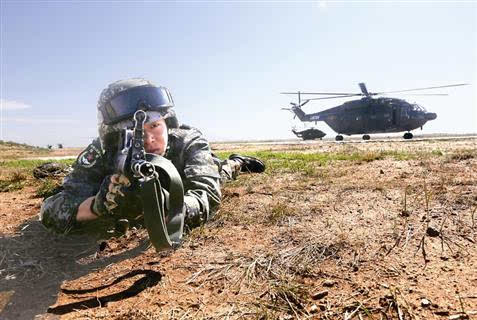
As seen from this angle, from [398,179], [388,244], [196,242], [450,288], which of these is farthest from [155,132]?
[398,179]

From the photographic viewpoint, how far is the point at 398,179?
453 centimetres

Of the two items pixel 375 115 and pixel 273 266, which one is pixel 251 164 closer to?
pixel 273 266

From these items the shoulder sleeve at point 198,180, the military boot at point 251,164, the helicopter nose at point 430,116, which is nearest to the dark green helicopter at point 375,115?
the helicopter nose at point 430,116

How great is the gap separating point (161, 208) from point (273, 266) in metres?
0.70

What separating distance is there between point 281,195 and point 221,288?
2125mm

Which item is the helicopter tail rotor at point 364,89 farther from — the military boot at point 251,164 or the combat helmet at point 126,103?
the combat helmet at point 126,103

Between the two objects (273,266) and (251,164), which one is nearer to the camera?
(273,266)

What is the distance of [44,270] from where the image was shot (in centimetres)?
231

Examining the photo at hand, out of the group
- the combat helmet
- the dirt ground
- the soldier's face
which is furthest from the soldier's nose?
the dirt ground

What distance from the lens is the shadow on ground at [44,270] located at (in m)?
1.84

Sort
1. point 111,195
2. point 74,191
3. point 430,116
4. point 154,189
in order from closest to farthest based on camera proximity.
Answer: point 154,189 → point 111,195 → point 74,191 → point 430,116

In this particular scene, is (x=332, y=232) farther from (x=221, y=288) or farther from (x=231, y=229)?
(x=221, y=288)

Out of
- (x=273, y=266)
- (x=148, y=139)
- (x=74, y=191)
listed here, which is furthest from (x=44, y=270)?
(x=273, y=266)

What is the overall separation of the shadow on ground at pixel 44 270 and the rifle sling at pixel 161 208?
257 mm
